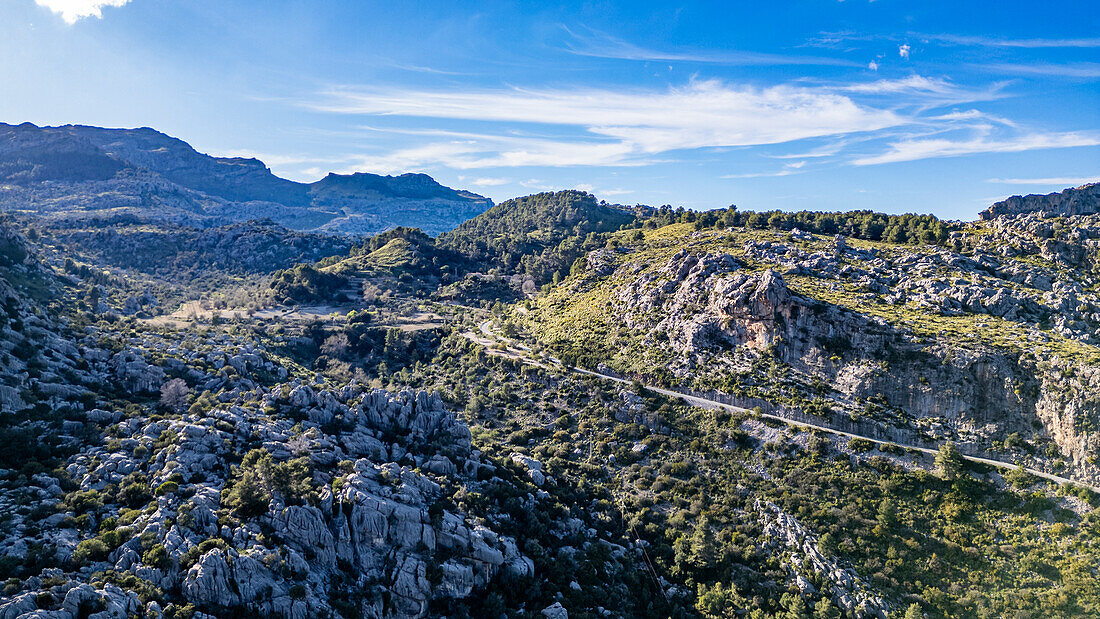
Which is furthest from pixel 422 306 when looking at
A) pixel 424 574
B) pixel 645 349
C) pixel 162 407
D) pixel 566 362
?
pixel 424 574

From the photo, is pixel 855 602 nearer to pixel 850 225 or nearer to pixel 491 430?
pixel 491 430

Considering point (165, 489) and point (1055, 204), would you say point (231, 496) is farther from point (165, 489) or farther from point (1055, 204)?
point (1055, 204)

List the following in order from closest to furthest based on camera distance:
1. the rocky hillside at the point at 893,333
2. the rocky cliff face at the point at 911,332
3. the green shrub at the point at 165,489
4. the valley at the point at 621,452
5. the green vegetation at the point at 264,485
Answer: the valley at the point at 621,452 → the green shrub at the point at 165,489 → the green vegetation at the point at 264,485 → the rocky cliff face at the point at 911,332 → the rocky hillside at the point at 893,333

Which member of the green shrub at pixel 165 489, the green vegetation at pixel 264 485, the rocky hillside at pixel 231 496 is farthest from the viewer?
the green vegetation at pixel 264 485

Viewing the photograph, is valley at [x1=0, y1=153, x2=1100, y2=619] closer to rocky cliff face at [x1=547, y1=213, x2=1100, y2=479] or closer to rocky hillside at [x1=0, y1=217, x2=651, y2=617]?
rocky hillside at [x1=0, y1=217, x2=651, y2=617]

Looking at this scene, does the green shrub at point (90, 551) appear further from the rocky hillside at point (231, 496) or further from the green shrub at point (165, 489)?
the green shrub at point (165, 489)

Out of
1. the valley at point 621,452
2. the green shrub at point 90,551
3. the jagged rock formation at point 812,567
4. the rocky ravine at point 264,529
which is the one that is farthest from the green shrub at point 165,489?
the jagged rock formation at point 812,567

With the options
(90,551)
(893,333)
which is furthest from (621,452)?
(90,551)
